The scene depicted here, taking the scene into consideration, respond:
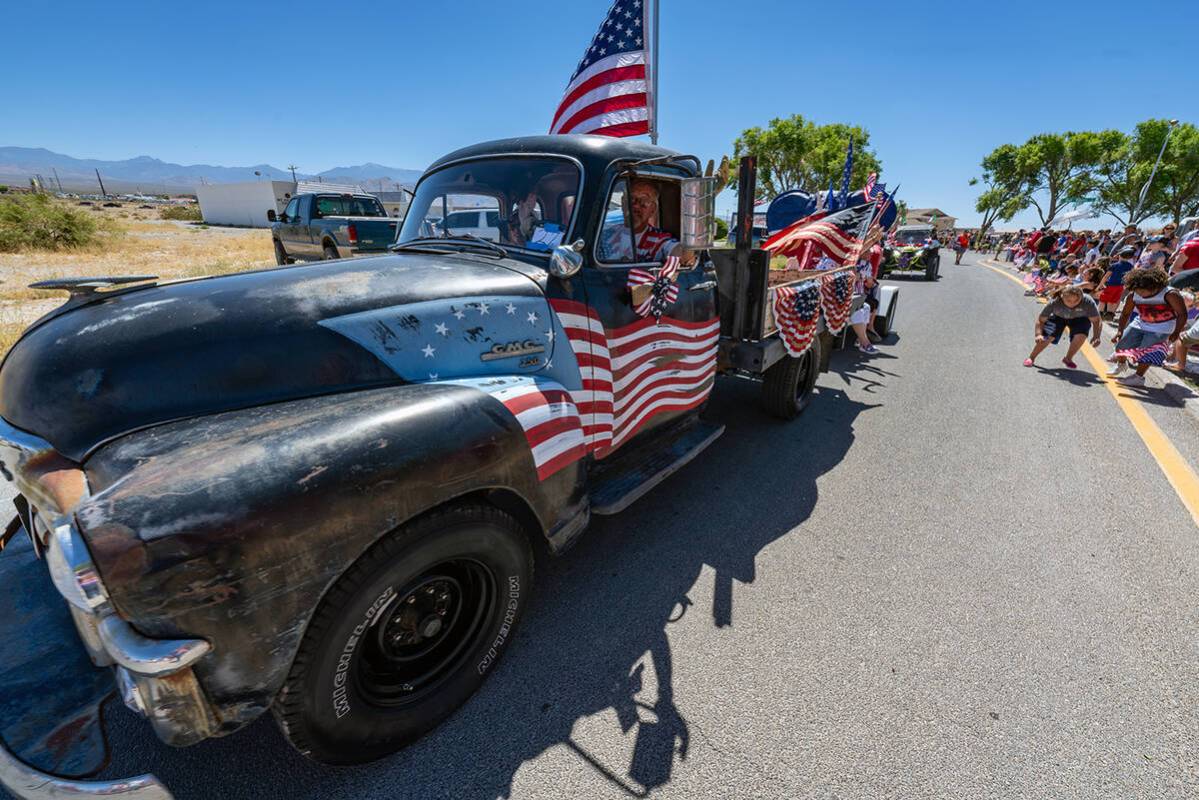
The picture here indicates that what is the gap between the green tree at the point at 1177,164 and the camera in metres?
35.9

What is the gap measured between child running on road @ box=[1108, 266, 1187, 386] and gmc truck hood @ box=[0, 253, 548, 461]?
25.7ft

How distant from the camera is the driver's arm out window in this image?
2.88 metres

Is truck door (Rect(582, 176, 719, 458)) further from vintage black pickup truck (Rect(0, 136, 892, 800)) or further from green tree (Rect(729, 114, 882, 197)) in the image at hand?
green tree (Rect(729, 114, 882, 197))

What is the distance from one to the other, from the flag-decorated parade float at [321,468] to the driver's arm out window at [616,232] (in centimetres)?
2

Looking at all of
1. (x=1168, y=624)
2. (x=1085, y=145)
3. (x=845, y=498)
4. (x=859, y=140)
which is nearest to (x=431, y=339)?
(x=845, y=498)

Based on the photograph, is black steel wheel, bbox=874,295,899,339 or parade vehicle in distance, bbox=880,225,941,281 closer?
black steel wheel, bbox=874,295,899,339

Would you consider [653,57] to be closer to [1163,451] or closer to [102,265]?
[1163,451]

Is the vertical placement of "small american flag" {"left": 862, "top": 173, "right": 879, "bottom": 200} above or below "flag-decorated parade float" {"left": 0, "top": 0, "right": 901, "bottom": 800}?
above

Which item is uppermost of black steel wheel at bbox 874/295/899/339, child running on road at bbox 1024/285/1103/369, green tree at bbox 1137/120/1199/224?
green tree at bbox 1137/120/1199/224

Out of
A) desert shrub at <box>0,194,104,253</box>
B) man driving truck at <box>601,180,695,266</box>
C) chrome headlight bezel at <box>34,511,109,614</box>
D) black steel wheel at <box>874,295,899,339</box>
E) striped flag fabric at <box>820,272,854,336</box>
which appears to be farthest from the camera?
desert shrub at <box>0,194,104,253</box>

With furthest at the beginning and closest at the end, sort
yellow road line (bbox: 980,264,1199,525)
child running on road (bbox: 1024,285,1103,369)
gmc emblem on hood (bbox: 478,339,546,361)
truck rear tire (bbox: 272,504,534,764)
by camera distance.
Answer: child running on road (bbox: 1024,285,1103,369), yellow road line (bbox: 980,264,1199,525), gmc emblem on hood (bbox: 478,339,546,361), truck rear tire (bbox: 272,504,534,764)

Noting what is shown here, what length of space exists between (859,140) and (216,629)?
5076 cm

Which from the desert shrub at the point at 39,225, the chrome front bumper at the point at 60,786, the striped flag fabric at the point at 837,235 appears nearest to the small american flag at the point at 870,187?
the striped flag fabric at the point at 837,235

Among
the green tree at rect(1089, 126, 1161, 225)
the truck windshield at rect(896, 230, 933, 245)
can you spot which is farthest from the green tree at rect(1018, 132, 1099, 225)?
the truck windshield at rect(896, 230, 933, 245)
